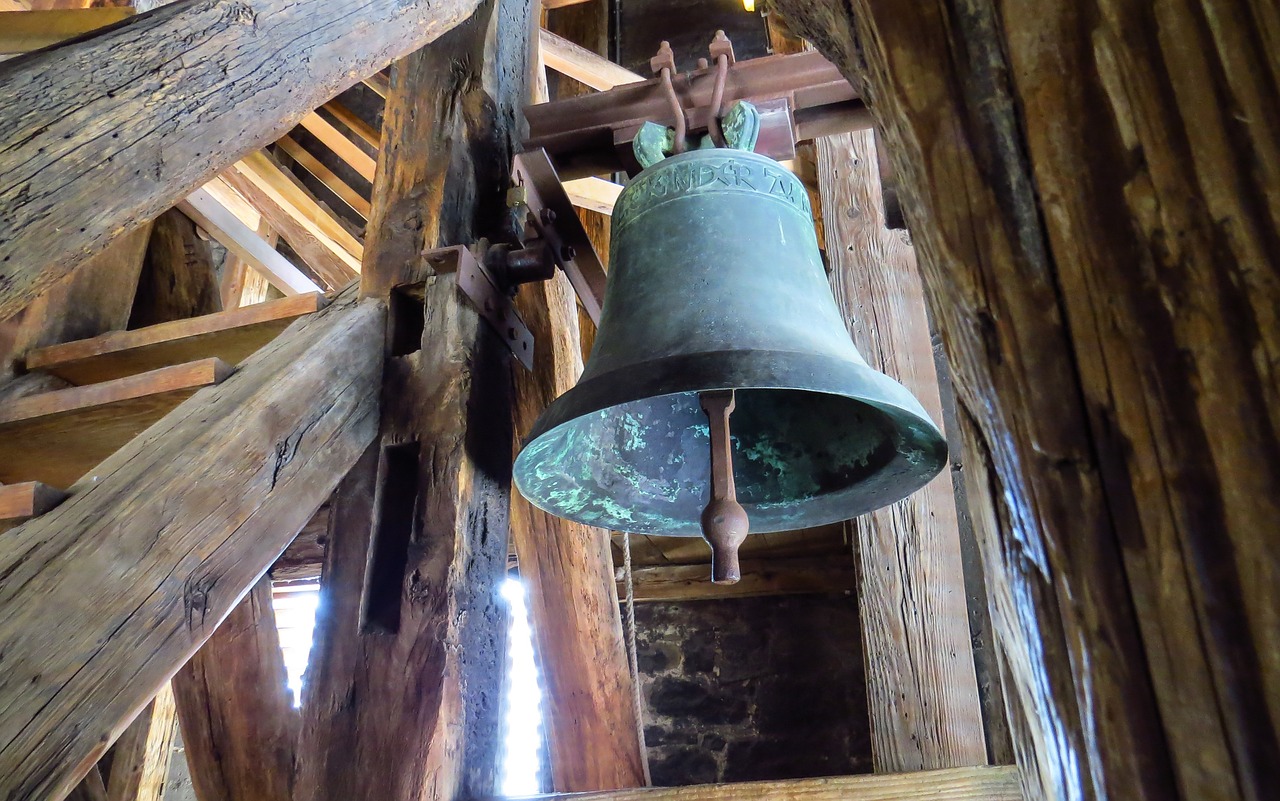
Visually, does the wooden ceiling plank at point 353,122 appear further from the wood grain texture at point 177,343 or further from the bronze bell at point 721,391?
the bronze bell at point 721,391

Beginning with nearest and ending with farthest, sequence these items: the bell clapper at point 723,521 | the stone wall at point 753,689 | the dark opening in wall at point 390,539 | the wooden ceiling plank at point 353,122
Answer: the bell clapper at point 723,521, the dark opening in wall at point 390,539, the stone wall at point 753,689, the wooden ceiling plank at point 353,122

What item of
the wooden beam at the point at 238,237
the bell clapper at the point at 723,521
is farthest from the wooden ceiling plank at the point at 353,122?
the bell clapper at the point at 723,521

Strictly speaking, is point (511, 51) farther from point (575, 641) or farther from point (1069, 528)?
point (1069, 528)

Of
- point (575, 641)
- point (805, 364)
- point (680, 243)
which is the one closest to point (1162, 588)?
point (805, 364)

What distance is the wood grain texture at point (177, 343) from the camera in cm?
176

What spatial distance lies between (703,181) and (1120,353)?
94 cm

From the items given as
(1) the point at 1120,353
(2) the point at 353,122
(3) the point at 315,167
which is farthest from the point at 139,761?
(3) the point at 315,167

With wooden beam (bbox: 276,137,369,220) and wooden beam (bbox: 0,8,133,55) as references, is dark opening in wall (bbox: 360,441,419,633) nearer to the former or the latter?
wooden beam (bbox: 0,8,133,55)

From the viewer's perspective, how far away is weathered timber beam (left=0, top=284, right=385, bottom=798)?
77cm

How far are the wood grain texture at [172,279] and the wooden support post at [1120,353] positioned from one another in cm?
233

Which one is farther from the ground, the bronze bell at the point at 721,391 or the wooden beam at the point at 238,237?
the wooden beam at the point at 238,237

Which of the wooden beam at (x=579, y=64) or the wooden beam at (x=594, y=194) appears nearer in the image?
the wooden beam at (x=594, y=194)

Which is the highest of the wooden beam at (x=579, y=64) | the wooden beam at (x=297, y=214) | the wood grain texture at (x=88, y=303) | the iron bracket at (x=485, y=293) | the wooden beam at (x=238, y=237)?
the wooden beam at (x=297, y=214)

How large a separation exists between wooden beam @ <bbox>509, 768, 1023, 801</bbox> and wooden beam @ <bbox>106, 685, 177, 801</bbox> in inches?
63.9
